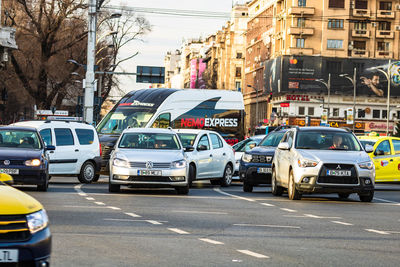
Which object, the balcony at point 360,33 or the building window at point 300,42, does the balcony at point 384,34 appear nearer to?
the balcony at point 360,33

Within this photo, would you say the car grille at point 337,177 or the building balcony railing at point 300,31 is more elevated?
the building balcony railing at point 300,31

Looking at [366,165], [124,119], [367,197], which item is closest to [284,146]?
[366,165]

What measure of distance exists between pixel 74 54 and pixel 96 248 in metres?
60.9

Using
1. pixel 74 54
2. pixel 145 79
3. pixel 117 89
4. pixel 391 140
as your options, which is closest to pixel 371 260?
pixel 391 140

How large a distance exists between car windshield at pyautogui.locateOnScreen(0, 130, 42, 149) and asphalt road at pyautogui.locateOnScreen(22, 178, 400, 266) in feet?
4.40

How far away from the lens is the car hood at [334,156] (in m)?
20.7

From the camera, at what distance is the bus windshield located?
37.2 meters

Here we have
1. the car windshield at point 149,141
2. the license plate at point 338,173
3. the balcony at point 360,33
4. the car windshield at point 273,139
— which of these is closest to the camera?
the license plate at point 338,173

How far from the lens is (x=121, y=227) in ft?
43.9

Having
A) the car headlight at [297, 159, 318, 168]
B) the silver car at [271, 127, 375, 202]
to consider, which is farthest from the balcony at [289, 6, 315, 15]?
the car headlight at [297, 159, 318, 168]

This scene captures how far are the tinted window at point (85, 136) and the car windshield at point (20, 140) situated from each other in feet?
18.9

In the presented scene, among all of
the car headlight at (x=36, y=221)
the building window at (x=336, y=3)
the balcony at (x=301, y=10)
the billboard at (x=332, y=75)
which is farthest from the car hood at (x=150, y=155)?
the building window at (x=336, y=3)

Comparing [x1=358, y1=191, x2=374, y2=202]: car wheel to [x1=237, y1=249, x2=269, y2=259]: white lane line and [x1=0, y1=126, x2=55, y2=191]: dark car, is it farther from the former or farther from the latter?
[x1=237, y1=249, x2=269, y2=259]: white lane line

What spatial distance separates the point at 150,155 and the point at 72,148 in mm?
6710
